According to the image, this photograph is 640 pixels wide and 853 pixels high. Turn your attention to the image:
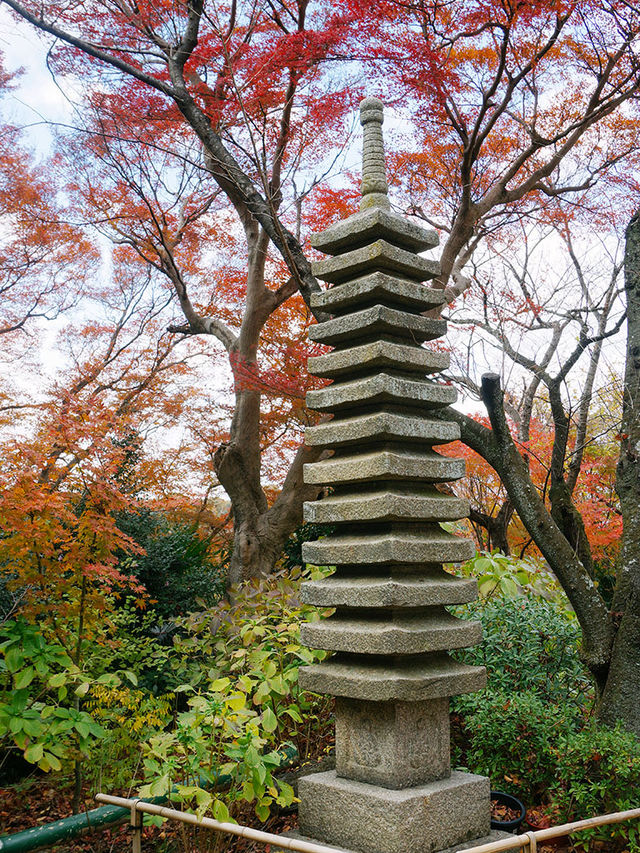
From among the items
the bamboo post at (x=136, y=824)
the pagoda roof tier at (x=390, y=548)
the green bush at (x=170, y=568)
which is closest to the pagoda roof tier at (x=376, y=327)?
the pagoda roof tier at (x=390, y=548)

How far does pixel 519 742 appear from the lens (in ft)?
15.0

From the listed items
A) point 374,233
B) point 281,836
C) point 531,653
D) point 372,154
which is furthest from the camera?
point 531,653

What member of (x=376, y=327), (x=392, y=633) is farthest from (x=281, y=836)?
(x=376, y=327)

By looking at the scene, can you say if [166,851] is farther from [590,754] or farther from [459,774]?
[590,754]

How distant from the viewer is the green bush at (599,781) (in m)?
4.05

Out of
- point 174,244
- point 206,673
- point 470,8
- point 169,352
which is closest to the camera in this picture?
point 206,673

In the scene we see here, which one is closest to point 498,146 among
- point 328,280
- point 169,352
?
point 328,280

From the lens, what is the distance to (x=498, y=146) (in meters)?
9.90

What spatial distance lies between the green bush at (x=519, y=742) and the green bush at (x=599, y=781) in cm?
14

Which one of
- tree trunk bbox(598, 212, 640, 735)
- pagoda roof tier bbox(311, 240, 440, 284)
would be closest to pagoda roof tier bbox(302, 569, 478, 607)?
tree trunk bbox(598, 212, 640, 735)

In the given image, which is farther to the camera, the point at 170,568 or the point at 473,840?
the point at 170,568

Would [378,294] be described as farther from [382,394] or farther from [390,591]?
[390,591]

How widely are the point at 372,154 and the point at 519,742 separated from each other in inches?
151

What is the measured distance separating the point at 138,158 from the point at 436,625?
7.94m
